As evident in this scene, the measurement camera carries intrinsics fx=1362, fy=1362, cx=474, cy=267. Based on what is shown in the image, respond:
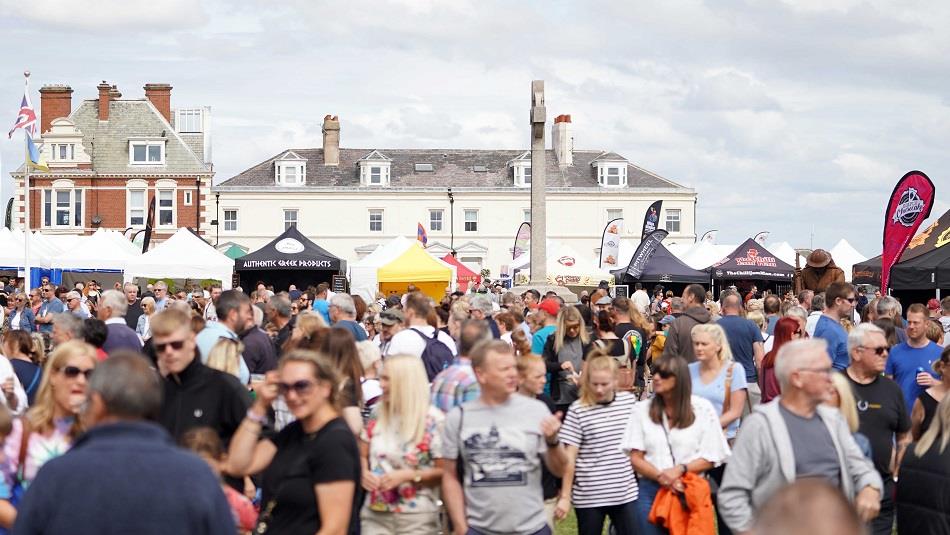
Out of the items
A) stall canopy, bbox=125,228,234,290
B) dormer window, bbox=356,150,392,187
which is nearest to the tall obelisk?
stall canopy, bbox=125,228,234,290

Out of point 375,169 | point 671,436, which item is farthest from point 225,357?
point 375,169

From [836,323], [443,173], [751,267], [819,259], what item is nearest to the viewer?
[836,323]

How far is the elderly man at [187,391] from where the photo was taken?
6539 millimetres

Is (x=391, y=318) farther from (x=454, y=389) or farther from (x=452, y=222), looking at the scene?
(x=452, y=222)

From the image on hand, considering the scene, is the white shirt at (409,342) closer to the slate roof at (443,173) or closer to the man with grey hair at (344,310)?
the man with grey hair at (344,310)

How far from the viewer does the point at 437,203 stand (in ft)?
249

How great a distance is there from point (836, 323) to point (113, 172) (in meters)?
57.0

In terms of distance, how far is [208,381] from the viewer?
6.64m

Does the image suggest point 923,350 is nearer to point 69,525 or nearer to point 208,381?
point 208,381

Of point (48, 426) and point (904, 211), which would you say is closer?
point (48, 426)

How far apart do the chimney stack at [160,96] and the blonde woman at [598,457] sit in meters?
61.2

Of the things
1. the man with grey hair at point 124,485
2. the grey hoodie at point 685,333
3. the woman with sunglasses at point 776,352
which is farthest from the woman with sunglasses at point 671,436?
the grey hoodie at point 685,333

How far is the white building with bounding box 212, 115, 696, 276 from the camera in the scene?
7512 cm

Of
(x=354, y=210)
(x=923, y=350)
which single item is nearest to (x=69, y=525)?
(x=923, y=350)
